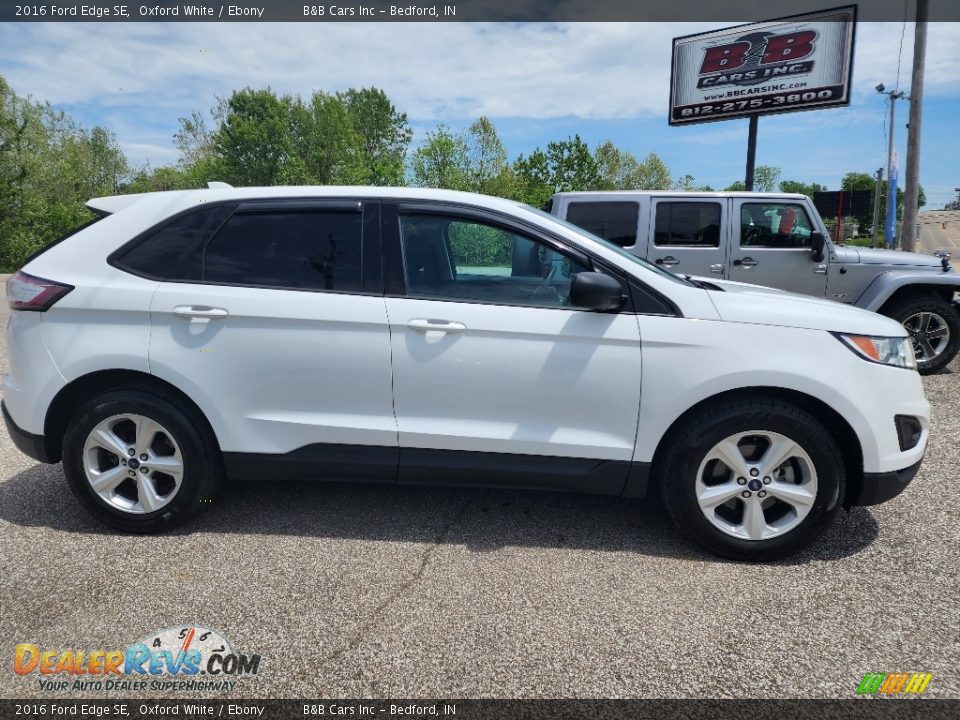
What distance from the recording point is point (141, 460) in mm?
3227

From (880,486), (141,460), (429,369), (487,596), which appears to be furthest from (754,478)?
(141,460)

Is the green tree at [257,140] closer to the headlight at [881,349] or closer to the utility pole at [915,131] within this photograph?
the utility pole at [915,131]

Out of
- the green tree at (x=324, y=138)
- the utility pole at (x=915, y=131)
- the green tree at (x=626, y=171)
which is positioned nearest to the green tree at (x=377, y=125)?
the green tree at (x=324, y=138)

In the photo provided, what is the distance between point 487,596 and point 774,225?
5.73 metres

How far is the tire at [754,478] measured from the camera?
9.61ft

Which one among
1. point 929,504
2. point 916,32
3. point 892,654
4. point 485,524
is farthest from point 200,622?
point 916,32

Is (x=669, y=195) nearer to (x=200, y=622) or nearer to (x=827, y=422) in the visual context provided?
(x=827, y=422)

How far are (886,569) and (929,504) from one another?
1011mm

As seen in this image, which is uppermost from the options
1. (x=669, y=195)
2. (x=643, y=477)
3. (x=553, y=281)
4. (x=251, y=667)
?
(x=669, y=195)

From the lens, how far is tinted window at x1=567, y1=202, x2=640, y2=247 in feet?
23.0

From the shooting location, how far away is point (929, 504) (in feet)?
12.2

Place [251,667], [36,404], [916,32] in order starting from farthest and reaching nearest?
1. [916,32]
2. [36,404]
3. [251,667]

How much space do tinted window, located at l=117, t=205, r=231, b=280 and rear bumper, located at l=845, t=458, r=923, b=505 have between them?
11.0 feet

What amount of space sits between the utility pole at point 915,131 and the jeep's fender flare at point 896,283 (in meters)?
8.97
